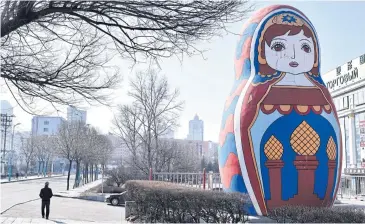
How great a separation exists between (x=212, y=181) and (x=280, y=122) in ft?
20.6

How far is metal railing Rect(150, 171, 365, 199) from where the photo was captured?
17802 millimetres

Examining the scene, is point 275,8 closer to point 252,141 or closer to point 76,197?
point 252,141

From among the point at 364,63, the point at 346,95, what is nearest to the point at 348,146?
the point at 346,95

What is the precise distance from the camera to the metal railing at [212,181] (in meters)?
17.8

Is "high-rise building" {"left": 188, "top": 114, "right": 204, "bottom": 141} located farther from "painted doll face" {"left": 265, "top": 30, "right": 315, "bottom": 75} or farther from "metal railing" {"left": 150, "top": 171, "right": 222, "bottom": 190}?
"painted doll face" {"left": 265, "top": 30, "right": 315, "bottom": 75}

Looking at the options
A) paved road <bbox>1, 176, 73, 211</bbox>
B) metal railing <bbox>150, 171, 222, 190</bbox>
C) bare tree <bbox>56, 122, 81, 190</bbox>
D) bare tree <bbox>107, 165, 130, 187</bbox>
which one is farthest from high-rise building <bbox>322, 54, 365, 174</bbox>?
paved road <bbox>1, 176, 73, 211</bbox>

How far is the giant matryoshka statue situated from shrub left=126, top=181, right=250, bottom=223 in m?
1.51

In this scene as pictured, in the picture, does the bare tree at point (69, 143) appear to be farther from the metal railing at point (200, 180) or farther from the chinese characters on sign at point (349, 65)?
the chinese characters on sign at point (349, 65)

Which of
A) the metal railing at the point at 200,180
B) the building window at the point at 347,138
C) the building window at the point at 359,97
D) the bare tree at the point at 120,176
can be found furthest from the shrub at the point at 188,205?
the building window at the point at 347,138

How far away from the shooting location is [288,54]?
12648 mm

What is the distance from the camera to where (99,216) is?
51.7 ft

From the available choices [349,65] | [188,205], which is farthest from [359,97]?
[188,205]

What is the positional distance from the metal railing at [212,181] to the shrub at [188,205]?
440 centimetres

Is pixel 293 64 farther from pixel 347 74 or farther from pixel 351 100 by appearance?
pixel 351 100
